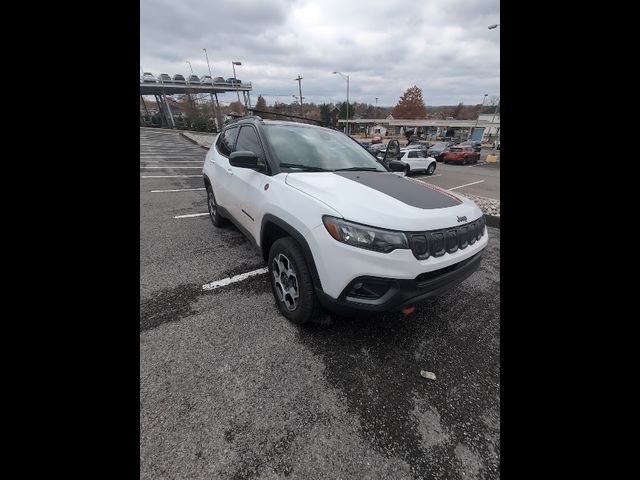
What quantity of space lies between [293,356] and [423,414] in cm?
94

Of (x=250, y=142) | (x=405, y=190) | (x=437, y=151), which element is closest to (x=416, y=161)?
(x=437, y=151)

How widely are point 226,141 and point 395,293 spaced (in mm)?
3268

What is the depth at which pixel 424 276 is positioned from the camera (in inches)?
73.2

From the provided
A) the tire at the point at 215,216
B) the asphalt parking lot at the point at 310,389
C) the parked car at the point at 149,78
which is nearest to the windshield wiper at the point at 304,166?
the asphalt parking lot at the point at 310,389

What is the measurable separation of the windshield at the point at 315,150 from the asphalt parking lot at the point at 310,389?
53.9 inches

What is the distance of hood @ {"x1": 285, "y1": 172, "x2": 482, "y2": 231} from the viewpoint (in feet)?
5.91

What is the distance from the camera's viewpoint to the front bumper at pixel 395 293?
1772mm

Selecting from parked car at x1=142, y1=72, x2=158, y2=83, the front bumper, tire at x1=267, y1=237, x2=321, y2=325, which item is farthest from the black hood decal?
parked car at x1=142, y1=72, x2=158, y2=83

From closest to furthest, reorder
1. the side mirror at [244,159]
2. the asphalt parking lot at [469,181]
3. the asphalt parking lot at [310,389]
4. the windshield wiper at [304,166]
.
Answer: the asphalt parking lot at [310,389] → the side mirror at [244,159] → the windshield wiper at [304,166] → the asphalt parking lot at [469,181]

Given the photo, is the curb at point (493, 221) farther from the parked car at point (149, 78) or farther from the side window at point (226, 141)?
the parked car at point (149, 78)
